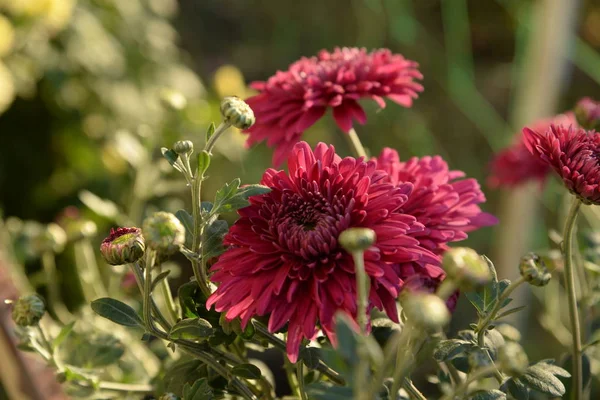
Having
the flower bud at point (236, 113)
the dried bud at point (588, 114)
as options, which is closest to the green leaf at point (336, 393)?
the flower bud at point (236, 113)

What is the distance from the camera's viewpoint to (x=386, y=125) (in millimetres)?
1587

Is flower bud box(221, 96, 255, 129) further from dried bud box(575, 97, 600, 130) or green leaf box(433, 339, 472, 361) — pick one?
dried bud box(575, 97, 600, 130)

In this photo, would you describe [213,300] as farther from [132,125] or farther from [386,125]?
[386,125]

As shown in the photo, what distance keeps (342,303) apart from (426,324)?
7 cm

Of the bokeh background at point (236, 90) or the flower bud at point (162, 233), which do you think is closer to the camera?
the flower bud at point (162, 233)

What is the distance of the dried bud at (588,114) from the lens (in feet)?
1.43

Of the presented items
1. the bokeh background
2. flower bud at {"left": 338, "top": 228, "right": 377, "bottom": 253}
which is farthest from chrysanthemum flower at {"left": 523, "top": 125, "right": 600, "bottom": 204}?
the bokeh background

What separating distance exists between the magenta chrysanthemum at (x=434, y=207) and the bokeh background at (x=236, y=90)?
279 mm

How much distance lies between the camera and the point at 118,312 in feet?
1.03

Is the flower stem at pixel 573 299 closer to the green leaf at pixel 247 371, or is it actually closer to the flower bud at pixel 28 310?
the green leaf at pixel 247 371

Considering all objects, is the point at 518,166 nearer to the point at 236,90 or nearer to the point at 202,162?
the point at 202,162


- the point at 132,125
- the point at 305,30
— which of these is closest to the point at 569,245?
the point at 132,125

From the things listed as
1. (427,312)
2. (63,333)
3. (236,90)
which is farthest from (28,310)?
(236,90)

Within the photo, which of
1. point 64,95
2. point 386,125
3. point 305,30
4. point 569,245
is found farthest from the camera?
point 305,30
